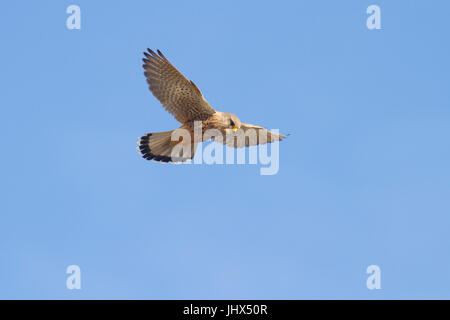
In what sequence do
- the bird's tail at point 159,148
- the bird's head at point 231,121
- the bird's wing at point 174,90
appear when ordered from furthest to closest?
the bird's tail at point 159,148, the bird's head at point 231,121, the bird's wing at point 174,90

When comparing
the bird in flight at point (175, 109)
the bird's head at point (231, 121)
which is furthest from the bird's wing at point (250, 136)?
the bird's head at point (231, 121)

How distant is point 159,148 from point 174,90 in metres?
1.22

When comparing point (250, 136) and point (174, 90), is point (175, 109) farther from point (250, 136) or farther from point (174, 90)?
point (250, 136)

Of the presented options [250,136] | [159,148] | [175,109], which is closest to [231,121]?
[175,109]

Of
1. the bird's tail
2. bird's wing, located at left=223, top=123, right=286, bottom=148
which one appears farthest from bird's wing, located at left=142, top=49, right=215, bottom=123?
bird's wing, located at left=223, top=123, right=286, bottom=148

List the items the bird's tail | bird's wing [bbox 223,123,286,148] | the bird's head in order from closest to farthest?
the bird's head < the bird's tail < bird's wing [bbox 223,123,286,148]

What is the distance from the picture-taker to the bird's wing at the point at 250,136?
9.91 metres

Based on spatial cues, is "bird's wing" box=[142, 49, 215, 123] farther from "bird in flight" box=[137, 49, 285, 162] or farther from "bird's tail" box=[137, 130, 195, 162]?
"bird's tail" box=[137, 130, 195, 162]

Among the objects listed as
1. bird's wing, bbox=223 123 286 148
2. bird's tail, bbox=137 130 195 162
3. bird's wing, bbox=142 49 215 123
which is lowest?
bird's tail, bbox=137 130 195 162

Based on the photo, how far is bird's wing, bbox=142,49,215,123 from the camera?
8.69 m

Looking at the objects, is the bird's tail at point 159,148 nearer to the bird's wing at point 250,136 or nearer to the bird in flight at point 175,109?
the bird in flight at point 175,109

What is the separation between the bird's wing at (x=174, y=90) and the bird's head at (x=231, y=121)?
0.83ft

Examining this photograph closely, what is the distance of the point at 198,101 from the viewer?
888 centimetres
